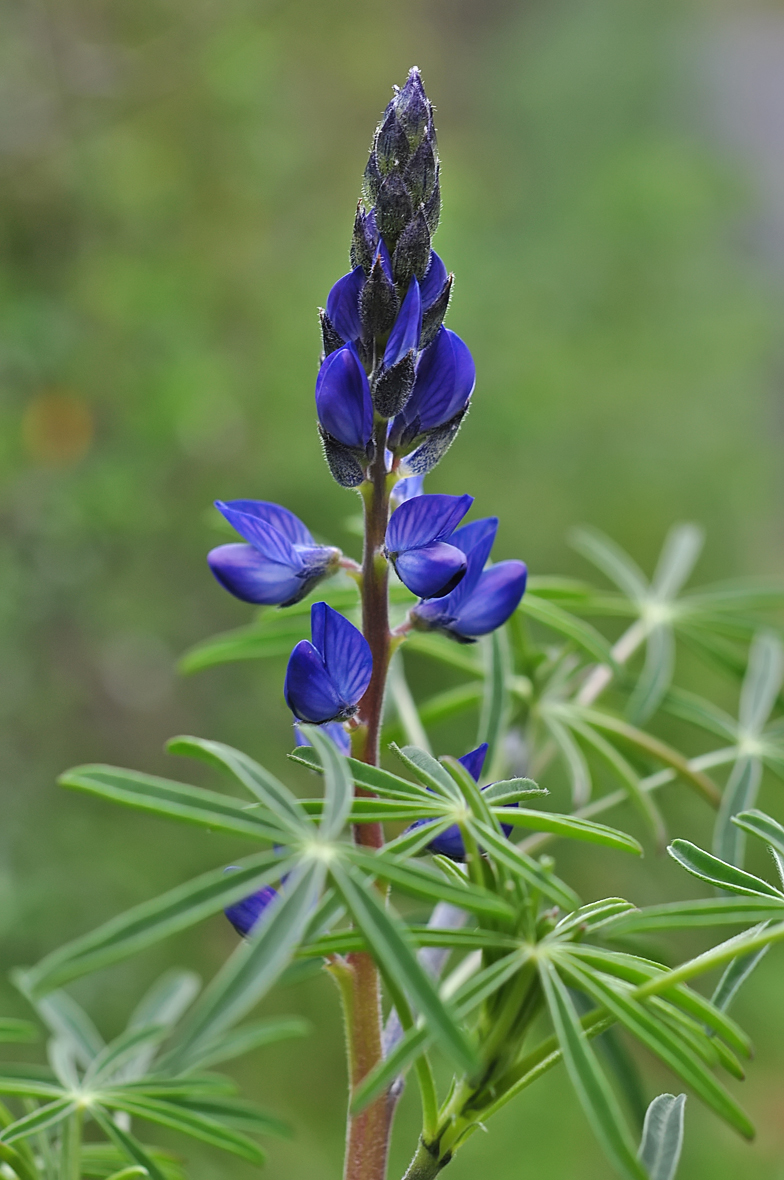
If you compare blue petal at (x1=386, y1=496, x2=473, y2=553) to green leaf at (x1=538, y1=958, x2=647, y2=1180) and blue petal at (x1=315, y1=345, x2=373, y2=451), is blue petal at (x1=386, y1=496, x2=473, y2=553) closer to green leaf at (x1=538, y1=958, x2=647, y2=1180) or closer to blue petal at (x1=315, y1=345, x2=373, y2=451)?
blue petal at (x1=315, y1=345, x2=373, y2=451)

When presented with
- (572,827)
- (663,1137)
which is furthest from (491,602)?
(663,1137)

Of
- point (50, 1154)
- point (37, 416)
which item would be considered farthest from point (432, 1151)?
point (37, 416)

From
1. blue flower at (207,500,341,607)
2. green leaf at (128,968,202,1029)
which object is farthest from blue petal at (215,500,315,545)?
green leaf at (128,968,202,1029)

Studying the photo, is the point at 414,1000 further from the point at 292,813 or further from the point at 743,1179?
the point at 743,1179

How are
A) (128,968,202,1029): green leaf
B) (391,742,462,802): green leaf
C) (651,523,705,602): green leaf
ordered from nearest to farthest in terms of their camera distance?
(391,742,462,802): green leaf
(128,968,202,1029): green leaf
(651,523,705,602): green leaf

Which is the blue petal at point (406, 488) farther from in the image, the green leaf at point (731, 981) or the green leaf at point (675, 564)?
the green leaf at point (675, 564)

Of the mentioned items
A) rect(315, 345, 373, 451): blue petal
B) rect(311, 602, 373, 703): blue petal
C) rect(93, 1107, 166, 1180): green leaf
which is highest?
rect(315, 345, 373, 451): blue petal

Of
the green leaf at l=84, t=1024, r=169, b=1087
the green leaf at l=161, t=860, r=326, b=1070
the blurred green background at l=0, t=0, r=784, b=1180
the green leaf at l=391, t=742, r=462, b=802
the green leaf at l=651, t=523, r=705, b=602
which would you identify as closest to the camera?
the green leaf at l=161, t=860, r=326, b=1070
